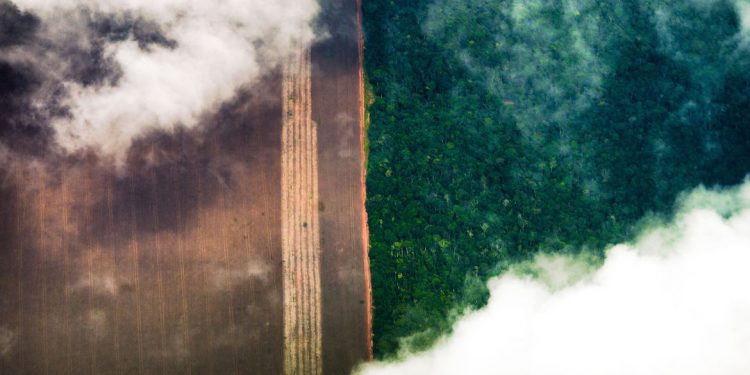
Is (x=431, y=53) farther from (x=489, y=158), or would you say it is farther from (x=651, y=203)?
(x=651, y=203)

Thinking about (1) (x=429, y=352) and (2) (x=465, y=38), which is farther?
(2) (x=465, y=38)

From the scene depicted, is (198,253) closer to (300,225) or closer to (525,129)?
(300,225)

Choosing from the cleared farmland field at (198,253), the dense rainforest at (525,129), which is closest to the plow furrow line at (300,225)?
the cleared farmland field at (198,253)

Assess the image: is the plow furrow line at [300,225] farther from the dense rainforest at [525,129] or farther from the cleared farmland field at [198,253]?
the dense rainforest at [525,129]

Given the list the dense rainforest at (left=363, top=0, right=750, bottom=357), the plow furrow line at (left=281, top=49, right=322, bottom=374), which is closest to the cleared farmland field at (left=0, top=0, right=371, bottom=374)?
the plow furrow line at (left=281, top=49, right=322, bottom=374)

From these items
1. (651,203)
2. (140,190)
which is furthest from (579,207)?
(140,190)

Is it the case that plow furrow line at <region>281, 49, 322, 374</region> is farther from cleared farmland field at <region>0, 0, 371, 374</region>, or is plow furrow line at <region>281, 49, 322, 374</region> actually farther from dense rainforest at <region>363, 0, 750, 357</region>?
dense rainforest at <region>363, 0, 750, 357</region>

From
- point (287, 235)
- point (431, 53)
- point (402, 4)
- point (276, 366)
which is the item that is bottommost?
point (276, 366)
